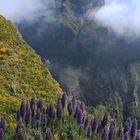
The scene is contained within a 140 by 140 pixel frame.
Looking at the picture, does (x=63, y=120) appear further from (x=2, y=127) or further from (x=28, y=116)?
(x=2, y=127)

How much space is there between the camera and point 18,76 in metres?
54.1

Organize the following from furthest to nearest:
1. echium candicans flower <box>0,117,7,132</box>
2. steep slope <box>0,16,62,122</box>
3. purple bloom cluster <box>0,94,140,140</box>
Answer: steep slope <box>0,16,62,122</box>, purple bloom cluster <box>0,94,140,140</box>, echium candicans flower <box>0,117,7,132</box>

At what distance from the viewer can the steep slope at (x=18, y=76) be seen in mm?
49481

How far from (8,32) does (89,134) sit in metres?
18.4

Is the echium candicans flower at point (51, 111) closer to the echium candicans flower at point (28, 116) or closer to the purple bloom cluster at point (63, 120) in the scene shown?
the purple bloom cluster at point (63, 120)

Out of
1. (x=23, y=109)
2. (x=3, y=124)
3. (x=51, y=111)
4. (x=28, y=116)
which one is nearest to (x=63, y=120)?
(x=51, y=111)

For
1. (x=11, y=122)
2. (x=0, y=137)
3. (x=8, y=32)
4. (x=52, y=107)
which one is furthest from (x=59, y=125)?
(x=8, y=32)

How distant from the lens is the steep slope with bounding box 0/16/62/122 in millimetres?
49481

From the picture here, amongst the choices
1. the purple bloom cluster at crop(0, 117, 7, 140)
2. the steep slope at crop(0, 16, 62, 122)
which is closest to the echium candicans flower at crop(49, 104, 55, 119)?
the steep slope at crop(0, 16, 62, 122)

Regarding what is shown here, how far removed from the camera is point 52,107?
47.2 metres

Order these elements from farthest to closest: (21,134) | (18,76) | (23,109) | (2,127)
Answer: (18,76), (23,109), (2,127), (21,134)

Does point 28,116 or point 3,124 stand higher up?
point 28,116

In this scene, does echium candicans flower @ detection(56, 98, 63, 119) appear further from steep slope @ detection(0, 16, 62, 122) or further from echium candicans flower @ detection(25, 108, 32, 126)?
steep slope @ detection(0, 16, 62, 122)

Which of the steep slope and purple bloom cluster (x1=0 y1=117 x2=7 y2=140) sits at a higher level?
the steep slope
